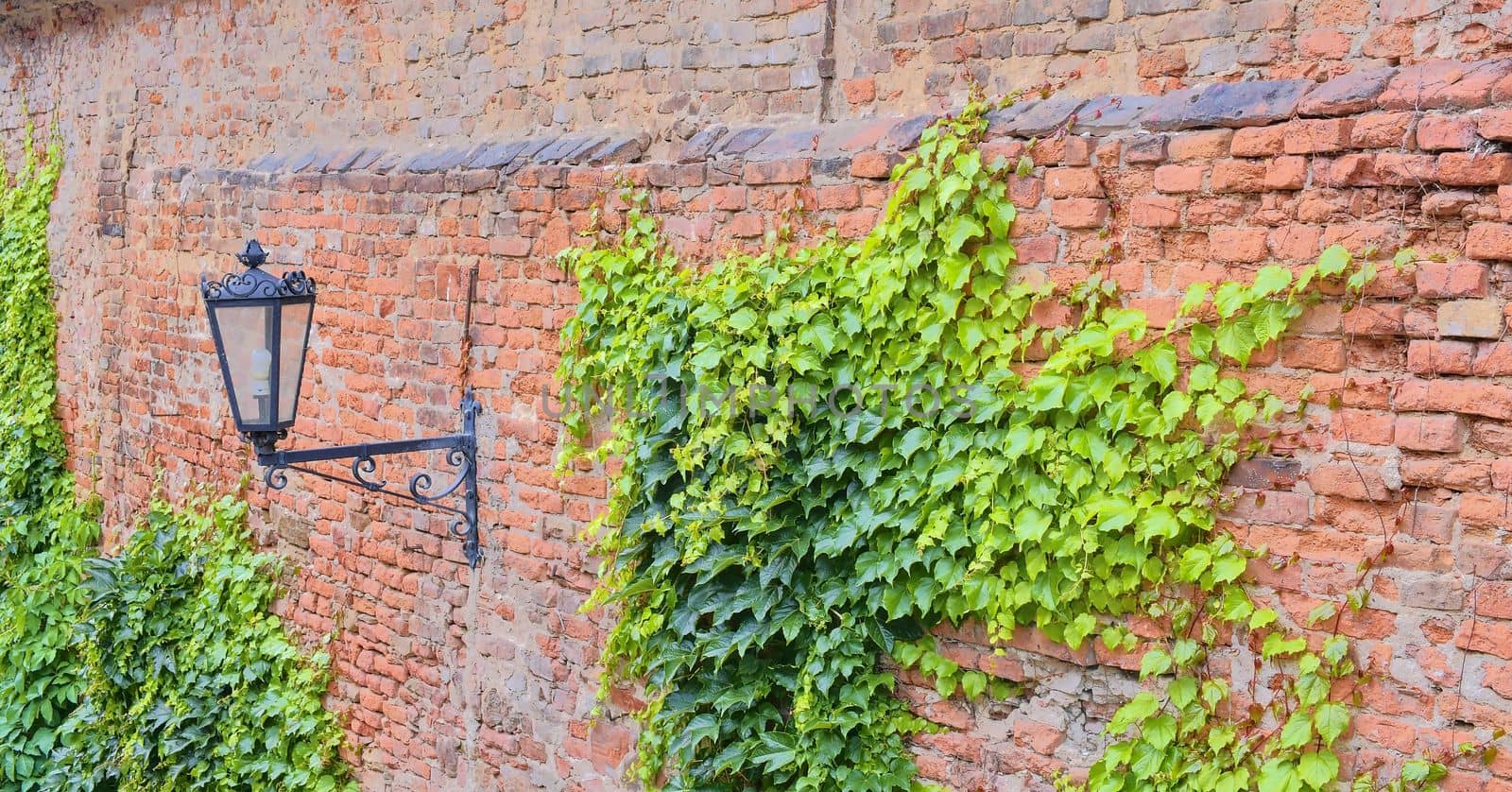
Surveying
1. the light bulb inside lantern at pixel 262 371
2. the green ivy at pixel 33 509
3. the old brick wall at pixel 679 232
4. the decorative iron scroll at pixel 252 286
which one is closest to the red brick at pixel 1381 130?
the old brick wall at pixel 679 232

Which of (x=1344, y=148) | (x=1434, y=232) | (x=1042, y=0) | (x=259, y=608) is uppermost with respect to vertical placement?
(x=1042, y=0)

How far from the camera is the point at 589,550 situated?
409 cm

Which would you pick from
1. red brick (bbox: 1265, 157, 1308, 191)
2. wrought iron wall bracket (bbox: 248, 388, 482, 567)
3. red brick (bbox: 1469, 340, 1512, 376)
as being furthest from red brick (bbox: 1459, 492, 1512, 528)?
wrought iron wall bracket (bbox: 248, 388, 482, 567)

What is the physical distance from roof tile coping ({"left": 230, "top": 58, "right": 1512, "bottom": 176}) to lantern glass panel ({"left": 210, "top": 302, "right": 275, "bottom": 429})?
3.46ft

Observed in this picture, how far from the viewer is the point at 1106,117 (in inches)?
118

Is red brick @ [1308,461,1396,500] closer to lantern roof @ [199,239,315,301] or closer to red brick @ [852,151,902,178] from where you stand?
red brick @ [852,151,902,178]

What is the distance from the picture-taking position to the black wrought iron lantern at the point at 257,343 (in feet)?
12.5

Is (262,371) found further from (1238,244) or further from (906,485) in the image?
(1238,244)

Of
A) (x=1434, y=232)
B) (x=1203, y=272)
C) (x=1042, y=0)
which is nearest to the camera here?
(x=1434, y=232)

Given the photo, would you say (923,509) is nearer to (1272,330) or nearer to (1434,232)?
(1272,330)

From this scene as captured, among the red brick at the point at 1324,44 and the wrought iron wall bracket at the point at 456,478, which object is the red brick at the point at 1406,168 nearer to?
the red brick at the point at 1324,44

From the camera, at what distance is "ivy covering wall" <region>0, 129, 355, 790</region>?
17.9ft

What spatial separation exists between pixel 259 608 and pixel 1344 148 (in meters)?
4.97

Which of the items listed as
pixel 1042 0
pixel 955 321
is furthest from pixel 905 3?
pixel 955 321
